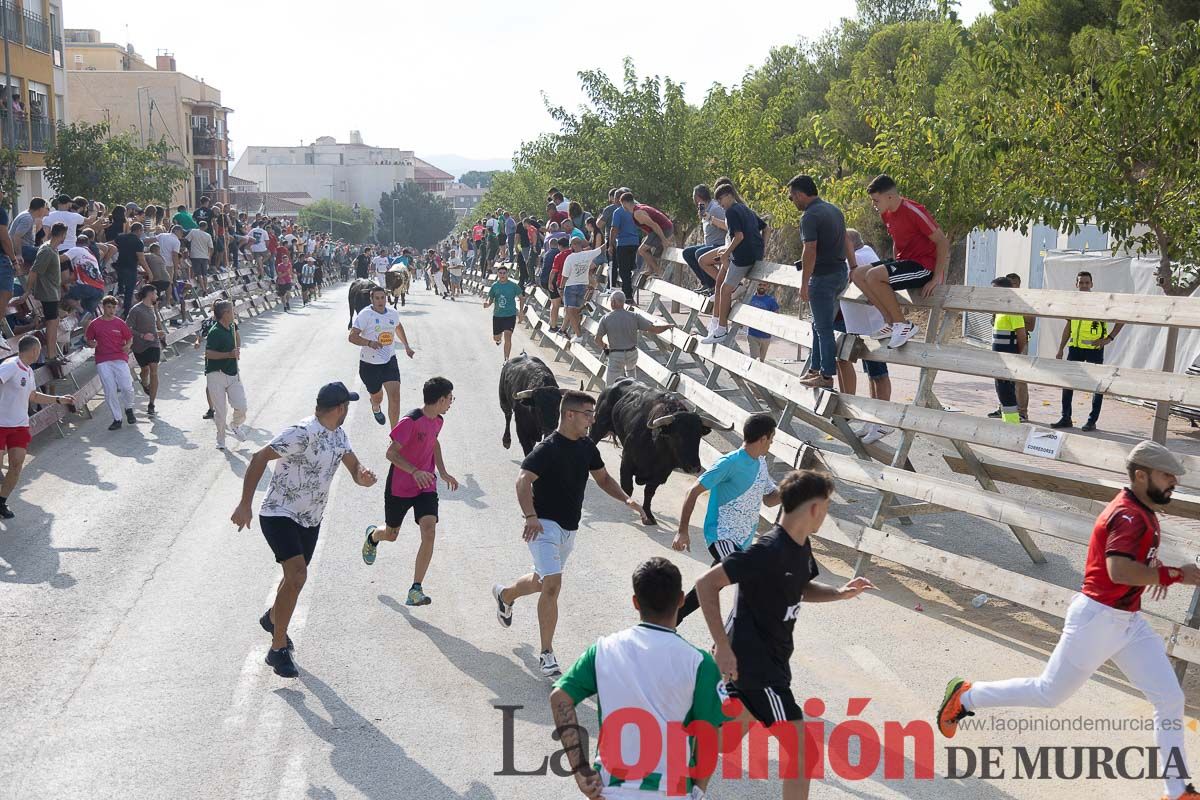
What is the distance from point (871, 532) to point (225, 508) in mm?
6754

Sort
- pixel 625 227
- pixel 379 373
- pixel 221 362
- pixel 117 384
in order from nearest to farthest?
pixel 221 362
pixel 379 373
pixel 117 384
pixel 625 227

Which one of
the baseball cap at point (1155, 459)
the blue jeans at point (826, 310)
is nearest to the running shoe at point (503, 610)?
the blue jeans at point (826, 310)

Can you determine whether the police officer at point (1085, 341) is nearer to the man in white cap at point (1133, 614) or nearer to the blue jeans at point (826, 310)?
the blue jeans at point (826, 310)

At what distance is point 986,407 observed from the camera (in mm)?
18891

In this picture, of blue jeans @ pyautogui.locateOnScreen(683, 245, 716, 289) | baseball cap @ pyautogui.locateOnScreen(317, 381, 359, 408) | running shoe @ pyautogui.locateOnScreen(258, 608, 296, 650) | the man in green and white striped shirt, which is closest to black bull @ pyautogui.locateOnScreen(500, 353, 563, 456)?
blue jeans @ pyautogui.locateOnScreen(683, 245, 716, 289)

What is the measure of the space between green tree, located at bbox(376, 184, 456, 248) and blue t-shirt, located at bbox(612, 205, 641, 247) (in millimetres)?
126455

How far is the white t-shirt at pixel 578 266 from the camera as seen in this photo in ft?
69.2

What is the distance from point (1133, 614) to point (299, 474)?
5282mm

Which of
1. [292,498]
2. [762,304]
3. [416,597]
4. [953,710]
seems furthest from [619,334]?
[953,710]

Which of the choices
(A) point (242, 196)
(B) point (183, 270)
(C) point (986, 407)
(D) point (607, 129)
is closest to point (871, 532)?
(C) point (986, 407)

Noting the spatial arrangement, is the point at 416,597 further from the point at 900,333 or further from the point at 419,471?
the point at 900,333

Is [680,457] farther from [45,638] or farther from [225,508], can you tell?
[45,638]

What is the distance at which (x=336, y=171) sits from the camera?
17125 centimetres

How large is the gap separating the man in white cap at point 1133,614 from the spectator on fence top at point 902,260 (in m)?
4.25
